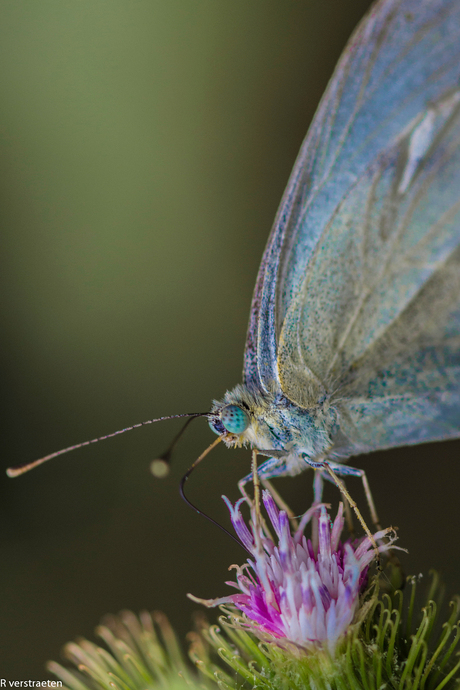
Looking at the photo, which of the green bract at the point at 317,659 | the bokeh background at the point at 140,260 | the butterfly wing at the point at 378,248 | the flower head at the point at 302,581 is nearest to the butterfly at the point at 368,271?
the butterfly wing at the point at 378,248

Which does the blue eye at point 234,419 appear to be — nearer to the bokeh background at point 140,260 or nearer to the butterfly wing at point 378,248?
the butterfly wing at point 378,248

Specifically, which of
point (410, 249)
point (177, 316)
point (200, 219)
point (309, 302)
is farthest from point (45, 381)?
point (410, 249)

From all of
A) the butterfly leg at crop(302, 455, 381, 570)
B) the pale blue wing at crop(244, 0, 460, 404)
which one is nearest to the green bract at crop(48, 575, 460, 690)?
the butterfly leg at crop(302, 455, 381, 570)

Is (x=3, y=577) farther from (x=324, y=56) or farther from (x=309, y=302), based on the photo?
(x=324, y=56)

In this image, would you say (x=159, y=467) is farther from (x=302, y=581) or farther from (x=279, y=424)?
(x=302, y=581)

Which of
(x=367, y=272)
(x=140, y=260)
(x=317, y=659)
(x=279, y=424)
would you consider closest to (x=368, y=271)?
(x=367, y=272)

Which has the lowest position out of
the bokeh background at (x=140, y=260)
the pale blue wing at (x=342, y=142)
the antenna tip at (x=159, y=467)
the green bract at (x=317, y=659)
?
the green bract at (x=317, y=659)

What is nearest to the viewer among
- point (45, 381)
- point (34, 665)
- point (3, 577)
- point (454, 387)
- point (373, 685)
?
point (373, 685)
